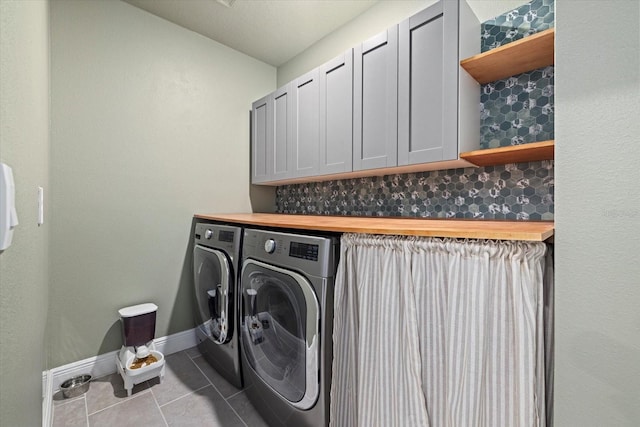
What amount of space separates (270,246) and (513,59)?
1.44 meters

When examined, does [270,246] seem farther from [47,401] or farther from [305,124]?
[47,401]

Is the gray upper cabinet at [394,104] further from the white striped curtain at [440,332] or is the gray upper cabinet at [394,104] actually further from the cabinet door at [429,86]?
the white striped curtain at [440,332]

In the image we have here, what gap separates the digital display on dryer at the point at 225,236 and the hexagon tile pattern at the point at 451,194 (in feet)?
2.98

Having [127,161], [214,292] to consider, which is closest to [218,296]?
[214,292]

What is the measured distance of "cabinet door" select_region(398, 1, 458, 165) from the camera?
136 centimetres

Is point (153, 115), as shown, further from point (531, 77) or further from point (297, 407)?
point (531, 77)

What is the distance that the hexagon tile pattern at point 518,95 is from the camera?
1.34m

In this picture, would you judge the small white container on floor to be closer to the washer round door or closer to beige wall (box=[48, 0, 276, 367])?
beige wall (box=[48, 0, 276, 367])

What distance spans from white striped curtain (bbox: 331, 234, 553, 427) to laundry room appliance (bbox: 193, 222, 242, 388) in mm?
804

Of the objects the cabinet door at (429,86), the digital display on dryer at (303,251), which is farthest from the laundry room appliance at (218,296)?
the cabinet door at (429,86)

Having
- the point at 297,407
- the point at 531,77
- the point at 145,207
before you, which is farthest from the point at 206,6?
the point at 297,407

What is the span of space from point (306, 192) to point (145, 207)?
1306 mm

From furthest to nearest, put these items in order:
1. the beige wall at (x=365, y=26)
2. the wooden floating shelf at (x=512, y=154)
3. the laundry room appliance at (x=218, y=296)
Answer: the laundry room appliance at (x=218, y=296) → the beige wall at (x=365, y=26) → the wooden floating shelf at (x=512, y=154)

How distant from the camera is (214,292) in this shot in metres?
1.92
